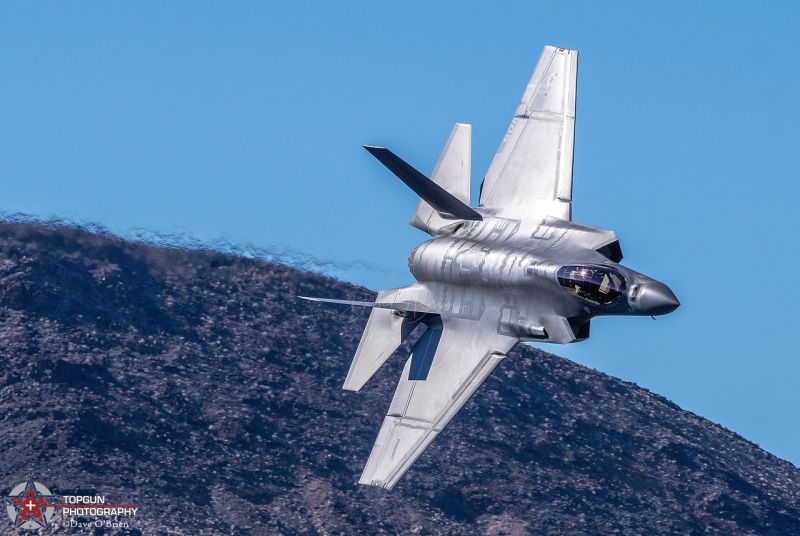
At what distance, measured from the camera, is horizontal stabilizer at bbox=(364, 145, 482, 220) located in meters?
37.1

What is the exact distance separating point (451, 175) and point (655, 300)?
1068 centimetres

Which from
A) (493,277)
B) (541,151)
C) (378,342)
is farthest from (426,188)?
(378,342)

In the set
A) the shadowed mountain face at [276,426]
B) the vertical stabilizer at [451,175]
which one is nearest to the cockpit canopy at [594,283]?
the vertical stabilizer at [451,175]

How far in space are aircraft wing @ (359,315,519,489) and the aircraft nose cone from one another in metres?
4.57

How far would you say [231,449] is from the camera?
242ft

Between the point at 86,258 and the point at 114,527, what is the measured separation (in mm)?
23805

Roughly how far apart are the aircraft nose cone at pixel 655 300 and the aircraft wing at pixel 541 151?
4.91m

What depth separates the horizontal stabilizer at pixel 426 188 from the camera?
3709 cm

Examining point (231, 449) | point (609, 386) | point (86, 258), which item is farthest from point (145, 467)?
point (609, 386)

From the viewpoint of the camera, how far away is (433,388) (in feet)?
124

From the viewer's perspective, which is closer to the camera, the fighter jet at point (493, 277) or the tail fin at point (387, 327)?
the fighter jet at point (493, 277)

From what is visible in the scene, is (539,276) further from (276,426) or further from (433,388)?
(276,426)
